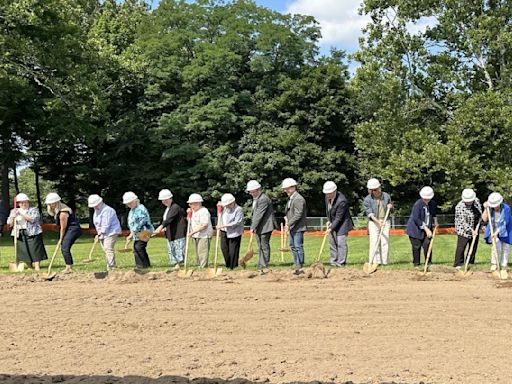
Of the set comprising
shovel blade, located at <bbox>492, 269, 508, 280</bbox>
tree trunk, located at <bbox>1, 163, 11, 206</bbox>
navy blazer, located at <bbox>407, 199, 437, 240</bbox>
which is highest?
tree trunk, located at <bbox>1, 163, 11, 206</bbox>

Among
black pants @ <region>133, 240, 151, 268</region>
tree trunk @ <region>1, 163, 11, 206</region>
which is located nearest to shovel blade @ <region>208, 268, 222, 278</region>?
black pants @ <region>133, 240, 151, 268</region>

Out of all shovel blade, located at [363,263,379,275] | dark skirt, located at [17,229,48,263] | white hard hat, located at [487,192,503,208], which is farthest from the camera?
dark skirt, located at [17,229,48,263]

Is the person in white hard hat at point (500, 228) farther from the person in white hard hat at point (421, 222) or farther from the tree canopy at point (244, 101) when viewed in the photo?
the tree canopy at point (244, 101)

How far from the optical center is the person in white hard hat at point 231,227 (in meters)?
13.9

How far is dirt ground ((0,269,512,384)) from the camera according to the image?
6.50 meters

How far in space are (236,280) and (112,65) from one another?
1119 inches

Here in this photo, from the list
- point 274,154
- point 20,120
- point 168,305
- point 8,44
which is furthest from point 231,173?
point 168,305

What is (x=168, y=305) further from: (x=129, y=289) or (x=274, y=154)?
(x=274, y=154)

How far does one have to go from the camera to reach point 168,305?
9.84 metres

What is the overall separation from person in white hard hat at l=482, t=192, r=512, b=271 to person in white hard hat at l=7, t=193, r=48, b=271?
31.4ft

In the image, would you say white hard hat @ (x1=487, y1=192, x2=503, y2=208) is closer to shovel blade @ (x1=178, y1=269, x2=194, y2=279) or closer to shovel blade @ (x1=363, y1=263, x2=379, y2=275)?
shovel blade @ (x1=363, y1=263, x2=379, y2=275)

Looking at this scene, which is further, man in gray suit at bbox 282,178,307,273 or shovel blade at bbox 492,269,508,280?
man in gray suit at bbox 282,178,307,273

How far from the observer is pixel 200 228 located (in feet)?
45.2

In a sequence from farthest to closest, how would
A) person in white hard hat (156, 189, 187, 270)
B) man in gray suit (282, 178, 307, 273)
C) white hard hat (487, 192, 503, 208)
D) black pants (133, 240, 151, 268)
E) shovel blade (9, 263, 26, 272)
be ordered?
shovel blade (9, 263, 26, 272) → person in white hard hat (156, 189, 187, 270) → black pants (133, 240, 151, 268) → man in gray suit (282, 178, 307, 273) → white hard hat (487, 192, 503, 208)
